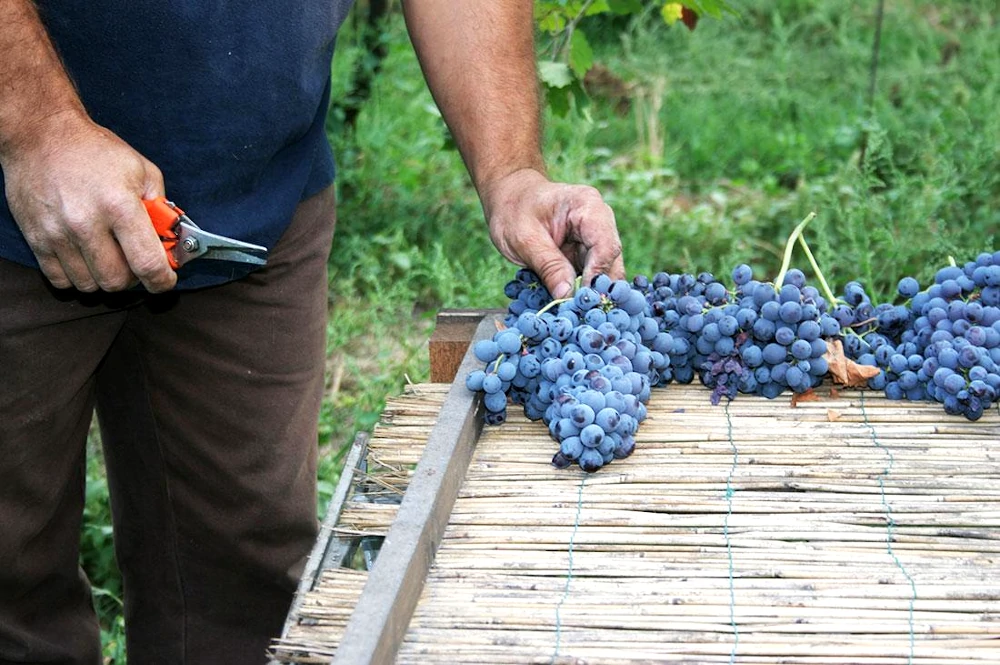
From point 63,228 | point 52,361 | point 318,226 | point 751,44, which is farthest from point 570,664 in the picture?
point 751,44

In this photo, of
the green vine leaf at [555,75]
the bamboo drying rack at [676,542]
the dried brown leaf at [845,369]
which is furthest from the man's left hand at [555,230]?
the green vine leaf at [555,75]

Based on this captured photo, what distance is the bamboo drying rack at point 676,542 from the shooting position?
1364 millimetres

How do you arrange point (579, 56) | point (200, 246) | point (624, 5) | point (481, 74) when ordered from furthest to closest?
point (579, 56) < point (624, 5) < point (481, 74) < point (200, 246)

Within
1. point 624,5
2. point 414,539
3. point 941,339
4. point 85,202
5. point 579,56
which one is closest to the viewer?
point 414,539

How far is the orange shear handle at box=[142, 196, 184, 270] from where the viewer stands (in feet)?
5.68

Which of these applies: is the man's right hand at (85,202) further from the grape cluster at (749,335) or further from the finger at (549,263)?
the grape cluster at (749,335)

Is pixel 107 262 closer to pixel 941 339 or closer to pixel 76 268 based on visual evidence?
pixel 76 268

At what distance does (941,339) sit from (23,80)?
58.2 inches

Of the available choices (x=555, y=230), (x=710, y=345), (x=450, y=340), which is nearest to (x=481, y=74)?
(x=555, y=230)

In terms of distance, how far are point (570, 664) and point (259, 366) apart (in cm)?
117

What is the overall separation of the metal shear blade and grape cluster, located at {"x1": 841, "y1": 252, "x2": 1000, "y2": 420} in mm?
1029

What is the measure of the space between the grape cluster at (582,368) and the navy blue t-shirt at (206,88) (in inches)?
21.2

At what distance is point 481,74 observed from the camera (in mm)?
2314

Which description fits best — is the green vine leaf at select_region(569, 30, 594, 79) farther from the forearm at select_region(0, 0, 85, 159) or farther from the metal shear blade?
the forearm at select_region(0, 0, 85, 159)
